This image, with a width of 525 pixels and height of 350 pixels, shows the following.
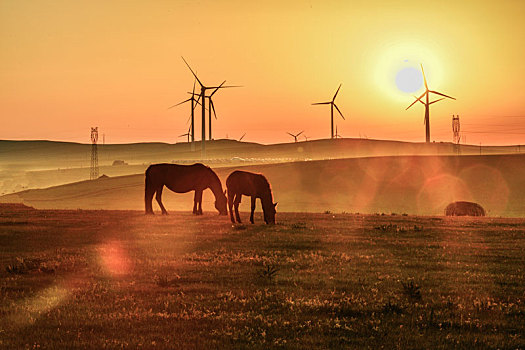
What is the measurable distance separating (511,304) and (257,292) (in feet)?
18.8

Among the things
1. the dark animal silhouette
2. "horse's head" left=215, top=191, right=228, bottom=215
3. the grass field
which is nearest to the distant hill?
the dark animal silhouette

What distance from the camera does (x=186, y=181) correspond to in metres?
36.3

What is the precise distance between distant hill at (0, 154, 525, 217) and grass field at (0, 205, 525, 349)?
41578mm

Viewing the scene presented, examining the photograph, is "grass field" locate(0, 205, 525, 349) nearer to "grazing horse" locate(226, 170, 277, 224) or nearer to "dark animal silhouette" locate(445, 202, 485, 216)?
"grazing horse" locate(226, 170, 277, 224)

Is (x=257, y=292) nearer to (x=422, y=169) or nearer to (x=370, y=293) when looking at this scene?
(x=370, y=293)

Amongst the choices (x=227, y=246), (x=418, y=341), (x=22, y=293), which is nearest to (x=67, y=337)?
(x=22, y=293)

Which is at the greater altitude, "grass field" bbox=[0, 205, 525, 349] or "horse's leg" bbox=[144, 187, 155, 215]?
"horse's leg" bbox=[144, 187, 155, 215]

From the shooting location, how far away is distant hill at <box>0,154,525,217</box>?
2800 inches

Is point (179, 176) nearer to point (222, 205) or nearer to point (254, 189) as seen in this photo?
point (222, 205)

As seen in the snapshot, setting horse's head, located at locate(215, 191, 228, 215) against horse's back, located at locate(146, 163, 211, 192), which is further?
horse's back, located at locate(146, 163, 211, 192)

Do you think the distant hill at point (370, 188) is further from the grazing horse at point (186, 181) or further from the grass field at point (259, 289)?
→ the grass field at point (259, 289)

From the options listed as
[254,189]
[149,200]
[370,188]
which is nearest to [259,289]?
[254,189]

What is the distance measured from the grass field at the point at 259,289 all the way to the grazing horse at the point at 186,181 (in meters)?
9.32

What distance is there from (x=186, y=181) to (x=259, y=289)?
22.6m
